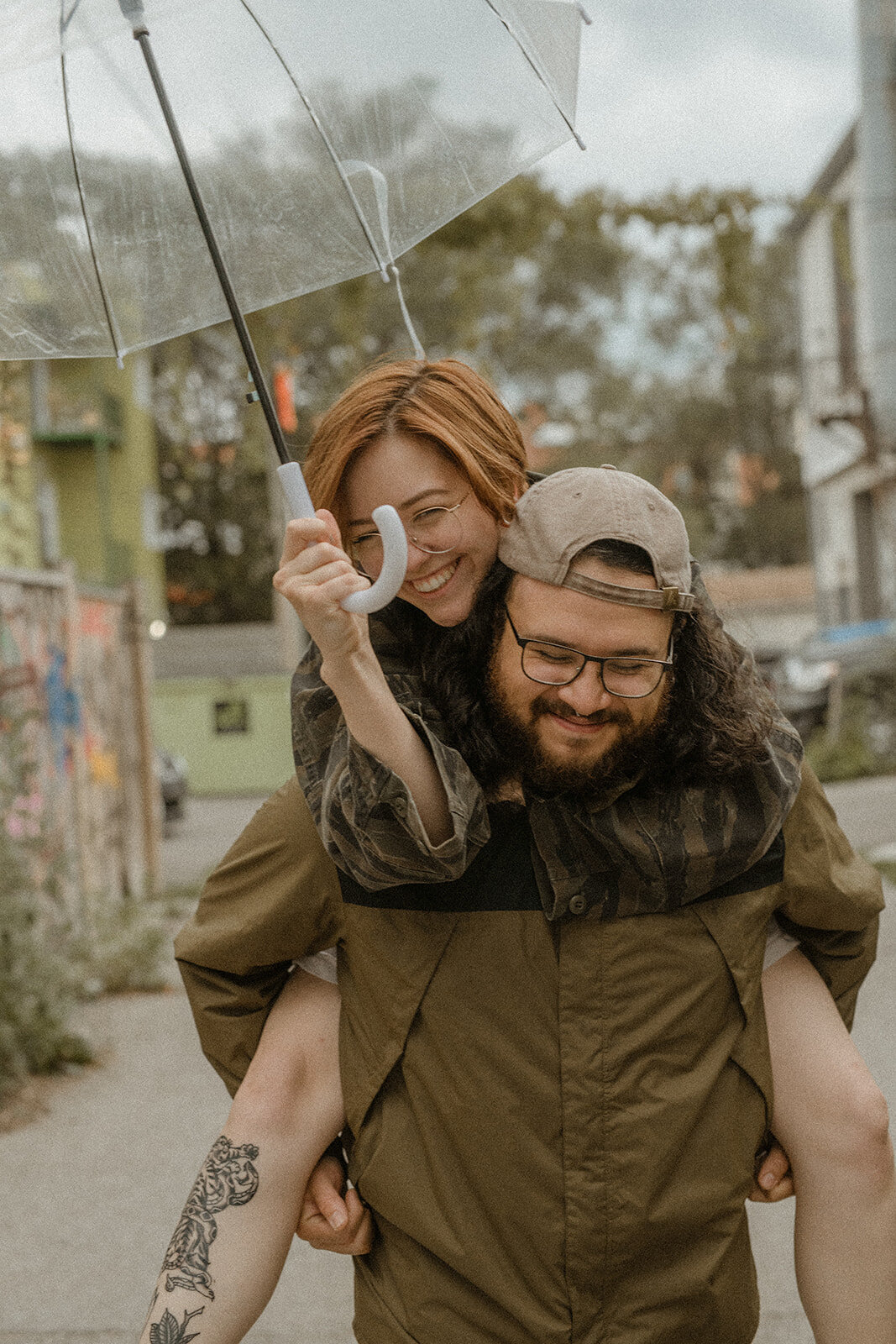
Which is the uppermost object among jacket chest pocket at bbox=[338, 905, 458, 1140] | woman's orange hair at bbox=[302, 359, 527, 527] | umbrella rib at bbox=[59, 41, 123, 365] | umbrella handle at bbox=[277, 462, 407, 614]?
umbrella rib at bbox=[59, 41, 123, 365]

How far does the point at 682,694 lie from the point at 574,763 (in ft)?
0.72

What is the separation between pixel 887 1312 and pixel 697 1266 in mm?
321

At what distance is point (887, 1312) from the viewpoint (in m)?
1.99

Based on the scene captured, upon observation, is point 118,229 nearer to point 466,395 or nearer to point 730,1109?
point 466,395

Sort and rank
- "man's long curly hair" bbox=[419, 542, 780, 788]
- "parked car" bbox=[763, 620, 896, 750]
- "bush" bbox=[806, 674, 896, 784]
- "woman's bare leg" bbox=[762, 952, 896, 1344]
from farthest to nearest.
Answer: "parked car" bbox=[763, 620, 896, 750] < "bush" bbox=[806, 674, 896, 784] < "woman's bare leg" bbox=[762, 952, 896, 1344] < "man's long curly hair" bbox=[419, 542, 780, 788]

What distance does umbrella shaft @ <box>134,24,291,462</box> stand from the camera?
186 cm

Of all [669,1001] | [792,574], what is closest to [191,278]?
[669,1001]

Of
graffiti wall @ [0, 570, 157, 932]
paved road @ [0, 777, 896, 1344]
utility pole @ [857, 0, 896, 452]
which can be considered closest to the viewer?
paved road @ [0, 777, 896, 1344]

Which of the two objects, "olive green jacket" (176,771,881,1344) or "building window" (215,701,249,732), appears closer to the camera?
"olive green jacket" (176,771,881,1344)

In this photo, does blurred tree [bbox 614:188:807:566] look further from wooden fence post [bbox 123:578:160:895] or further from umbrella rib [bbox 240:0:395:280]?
umbrella rib [bbox 240:0:395:280]

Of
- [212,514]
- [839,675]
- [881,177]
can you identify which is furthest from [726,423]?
[881,177]

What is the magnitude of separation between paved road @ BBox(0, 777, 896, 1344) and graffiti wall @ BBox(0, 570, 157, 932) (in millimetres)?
781

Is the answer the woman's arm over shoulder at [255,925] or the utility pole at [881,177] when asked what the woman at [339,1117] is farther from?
the utility pole at [881,177]

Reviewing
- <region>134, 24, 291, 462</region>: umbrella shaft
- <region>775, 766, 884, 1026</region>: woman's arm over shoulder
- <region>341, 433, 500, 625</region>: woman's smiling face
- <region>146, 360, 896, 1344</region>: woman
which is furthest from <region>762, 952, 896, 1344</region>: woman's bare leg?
<region>134, 24, 291, 462</region>: umbrella shaft
